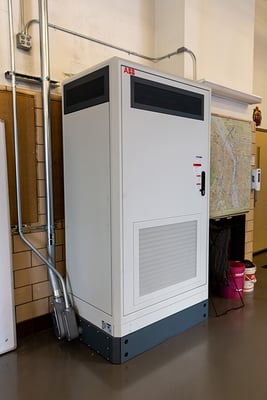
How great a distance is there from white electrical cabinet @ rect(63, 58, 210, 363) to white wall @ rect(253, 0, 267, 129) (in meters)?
2.91

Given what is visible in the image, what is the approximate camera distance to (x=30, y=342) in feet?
8.41

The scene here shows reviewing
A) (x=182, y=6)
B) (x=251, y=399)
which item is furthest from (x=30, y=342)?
(x=182, y=6)

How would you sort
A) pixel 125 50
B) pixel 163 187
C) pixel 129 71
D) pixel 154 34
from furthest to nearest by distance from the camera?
pixel 154 34 → pixel 125 50 → pixel 163 187 → pixel 129 71

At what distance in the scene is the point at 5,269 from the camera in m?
2.33

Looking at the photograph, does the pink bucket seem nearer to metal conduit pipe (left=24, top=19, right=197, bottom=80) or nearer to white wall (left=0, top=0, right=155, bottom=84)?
metal conduit pipe (left=24, top=19, right=197, bottom=80)

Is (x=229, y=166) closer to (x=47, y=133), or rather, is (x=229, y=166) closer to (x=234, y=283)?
(x=234, y=283)

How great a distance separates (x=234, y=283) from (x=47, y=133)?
249 cm

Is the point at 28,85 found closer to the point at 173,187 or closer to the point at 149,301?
the point at 173,187

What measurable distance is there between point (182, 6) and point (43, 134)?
6.63 feet

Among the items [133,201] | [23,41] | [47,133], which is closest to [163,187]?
[133,201]

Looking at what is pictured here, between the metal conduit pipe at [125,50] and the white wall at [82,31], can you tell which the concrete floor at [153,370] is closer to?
the white wall at [82,31]

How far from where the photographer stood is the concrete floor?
1.96 meters

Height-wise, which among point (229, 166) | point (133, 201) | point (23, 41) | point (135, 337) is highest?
point (23, 41)

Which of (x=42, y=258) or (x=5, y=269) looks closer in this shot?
(x=5, y=269)
